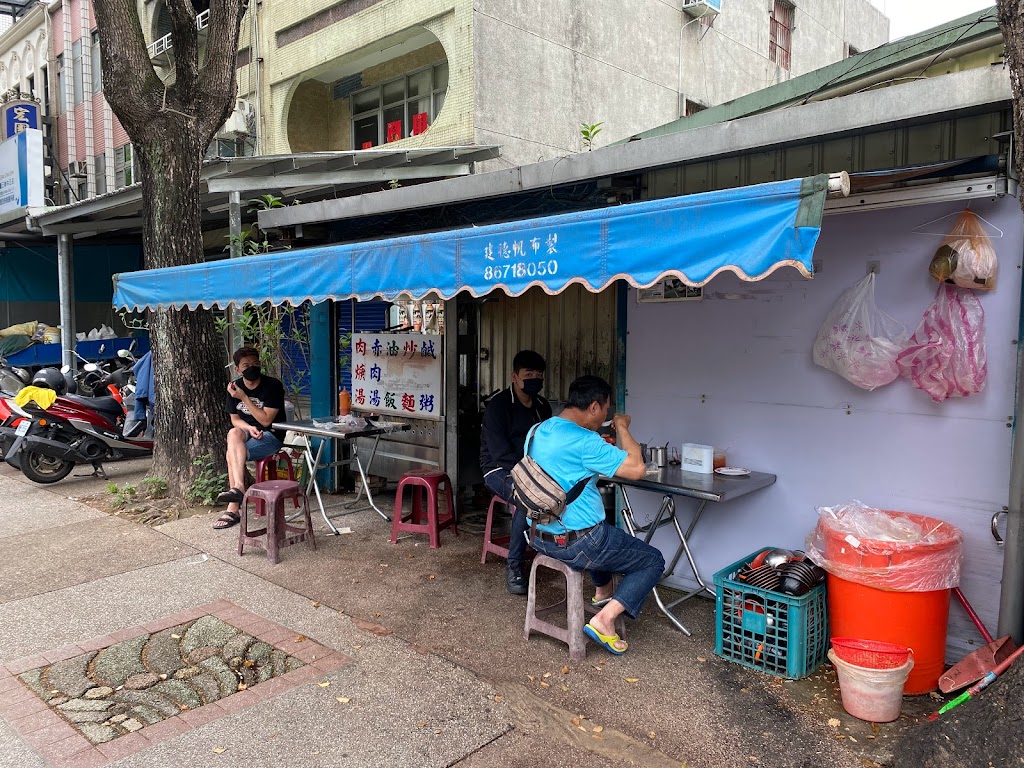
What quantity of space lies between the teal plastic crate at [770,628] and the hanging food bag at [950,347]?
1.18m

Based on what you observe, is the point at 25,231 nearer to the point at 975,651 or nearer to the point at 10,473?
the point at 10,473

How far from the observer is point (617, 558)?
12.8ft

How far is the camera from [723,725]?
3.30m

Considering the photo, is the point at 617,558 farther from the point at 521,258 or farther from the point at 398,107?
the point at 398,107

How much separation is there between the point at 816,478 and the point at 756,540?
567 millimetres

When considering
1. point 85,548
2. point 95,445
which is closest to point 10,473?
point 95,445

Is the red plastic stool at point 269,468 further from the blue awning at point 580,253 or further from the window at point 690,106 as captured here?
the window at point 690,106

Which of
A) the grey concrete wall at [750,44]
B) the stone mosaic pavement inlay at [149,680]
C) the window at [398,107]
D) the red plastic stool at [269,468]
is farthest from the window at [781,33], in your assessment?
the stone mosaic pavement inlay at [149,680]

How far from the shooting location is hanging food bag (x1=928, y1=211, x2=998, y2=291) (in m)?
3.47

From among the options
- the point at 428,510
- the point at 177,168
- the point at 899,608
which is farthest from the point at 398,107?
the point at 899,608

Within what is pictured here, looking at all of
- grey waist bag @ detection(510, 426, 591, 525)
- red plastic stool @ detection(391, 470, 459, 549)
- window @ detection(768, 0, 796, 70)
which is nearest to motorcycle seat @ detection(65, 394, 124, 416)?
red plastic stool @ detection(391, 470, 459, 549)

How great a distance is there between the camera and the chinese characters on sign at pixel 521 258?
3.61m

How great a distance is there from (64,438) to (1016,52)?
897cm

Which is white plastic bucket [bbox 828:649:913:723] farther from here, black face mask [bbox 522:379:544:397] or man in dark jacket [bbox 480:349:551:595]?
black face mask [bbox 522:379:544:397]
